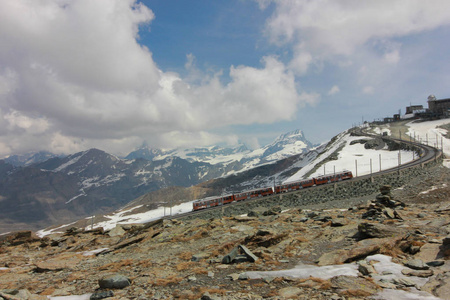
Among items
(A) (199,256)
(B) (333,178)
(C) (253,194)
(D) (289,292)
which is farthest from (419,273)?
(C) (253,194)

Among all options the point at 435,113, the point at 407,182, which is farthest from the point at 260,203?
the point at 435,113

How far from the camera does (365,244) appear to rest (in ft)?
42.8

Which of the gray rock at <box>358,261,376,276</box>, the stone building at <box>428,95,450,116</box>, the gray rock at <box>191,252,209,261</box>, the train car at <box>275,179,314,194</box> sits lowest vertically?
the train car at <box>275,179,314,194</box>

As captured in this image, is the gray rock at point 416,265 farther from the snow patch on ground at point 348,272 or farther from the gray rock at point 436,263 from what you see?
the gray rock at point 436,263

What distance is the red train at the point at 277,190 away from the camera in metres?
73.1

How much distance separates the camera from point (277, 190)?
75438 millimetres

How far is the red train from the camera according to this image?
73.1 m

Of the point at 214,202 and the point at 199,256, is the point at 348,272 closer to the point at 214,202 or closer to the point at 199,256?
the point at 199,256

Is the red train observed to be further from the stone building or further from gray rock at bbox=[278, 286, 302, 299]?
the stone building

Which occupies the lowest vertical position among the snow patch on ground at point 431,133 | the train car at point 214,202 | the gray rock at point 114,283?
the train car at point 214,202

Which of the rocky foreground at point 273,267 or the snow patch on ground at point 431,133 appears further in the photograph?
the snow patch on ground at point 431,133

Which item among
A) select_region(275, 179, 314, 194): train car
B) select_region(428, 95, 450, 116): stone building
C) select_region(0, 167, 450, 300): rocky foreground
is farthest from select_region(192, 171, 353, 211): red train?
select_region(428, 95, 450, 116): stone building

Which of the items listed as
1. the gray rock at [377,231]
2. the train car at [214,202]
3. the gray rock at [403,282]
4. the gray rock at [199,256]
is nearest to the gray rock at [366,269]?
the gray rock at [403,282]

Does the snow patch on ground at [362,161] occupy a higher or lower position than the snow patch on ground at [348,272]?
higher
